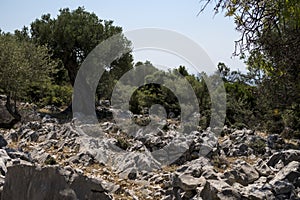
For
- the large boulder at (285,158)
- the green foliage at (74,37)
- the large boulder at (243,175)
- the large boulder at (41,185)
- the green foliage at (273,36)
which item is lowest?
the large boulder at (41,185)

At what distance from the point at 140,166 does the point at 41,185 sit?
451 cm

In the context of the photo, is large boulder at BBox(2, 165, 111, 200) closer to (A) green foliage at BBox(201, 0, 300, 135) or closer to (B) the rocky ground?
(B) the rocky ground

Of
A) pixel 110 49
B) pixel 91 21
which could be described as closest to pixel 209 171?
pixel 110 49

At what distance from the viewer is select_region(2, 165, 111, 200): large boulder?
242 inches

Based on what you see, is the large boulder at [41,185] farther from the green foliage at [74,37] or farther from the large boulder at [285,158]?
the green foliage at [74,37]

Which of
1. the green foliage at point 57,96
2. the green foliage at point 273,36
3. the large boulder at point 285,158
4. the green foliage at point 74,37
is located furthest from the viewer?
the green foliage at point 57,96

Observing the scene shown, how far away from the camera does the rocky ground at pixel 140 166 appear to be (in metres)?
6.34

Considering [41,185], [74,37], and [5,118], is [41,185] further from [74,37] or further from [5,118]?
[74,37]

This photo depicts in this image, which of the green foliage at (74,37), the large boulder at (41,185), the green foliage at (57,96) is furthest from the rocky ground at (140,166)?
the green foliage at (57,96)

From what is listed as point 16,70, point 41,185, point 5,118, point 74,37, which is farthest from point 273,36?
point 74,37

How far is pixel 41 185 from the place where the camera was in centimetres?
620

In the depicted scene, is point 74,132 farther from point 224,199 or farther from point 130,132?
point 224,199

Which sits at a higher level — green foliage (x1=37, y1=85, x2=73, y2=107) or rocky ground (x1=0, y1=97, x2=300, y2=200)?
green foliage (x1=37, y1=85, x2=73, y2=107)

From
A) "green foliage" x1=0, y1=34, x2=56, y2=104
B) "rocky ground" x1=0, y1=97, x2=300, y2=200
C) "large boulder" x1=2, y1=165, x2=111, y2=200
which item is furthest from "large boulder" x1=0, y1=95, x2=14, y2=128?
"large boulder" x1=2, y1=165, x2=111, y2=200
